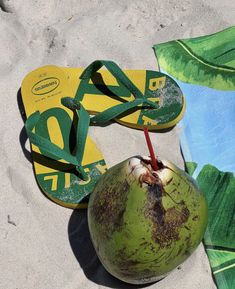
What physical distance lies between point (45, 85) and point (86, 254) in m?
0.68

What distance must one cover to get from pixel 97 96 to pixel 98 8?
49 cm

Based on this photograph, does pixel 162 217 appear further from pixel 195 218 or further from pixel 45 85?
pixel 45 85

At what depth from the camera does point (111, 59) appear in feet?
6.72

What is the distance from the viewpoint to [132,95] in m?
1.91

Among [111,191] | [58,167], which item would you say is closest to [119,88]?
[58,167]

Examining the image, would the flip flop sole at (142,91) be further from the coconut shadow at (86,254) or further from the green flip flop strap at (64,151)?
the coconut shadow at (86,254)

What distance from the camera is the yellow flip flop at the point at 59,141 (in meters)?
1.67

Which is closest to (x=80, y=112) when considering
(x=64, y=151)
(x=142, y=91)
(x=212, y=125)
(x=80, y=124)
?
(x=80, y=124)

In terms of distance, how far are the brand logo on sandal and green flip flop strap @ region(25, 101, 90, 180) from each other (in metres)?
0.18

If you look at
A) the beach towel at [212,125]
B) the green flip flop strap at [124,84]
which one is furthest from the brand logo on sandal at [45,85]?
the beach towel at [212,125]

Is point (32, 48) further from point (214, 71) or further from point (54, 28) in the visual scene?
point (214, 71)

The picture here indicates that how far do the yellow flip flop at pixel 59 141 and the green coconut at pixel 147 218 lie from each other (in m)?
0.31

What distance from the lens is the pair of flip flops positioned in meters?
1.69

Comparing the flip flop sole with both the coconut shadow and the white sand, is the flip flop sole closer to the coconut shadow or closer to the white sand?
the white sand
